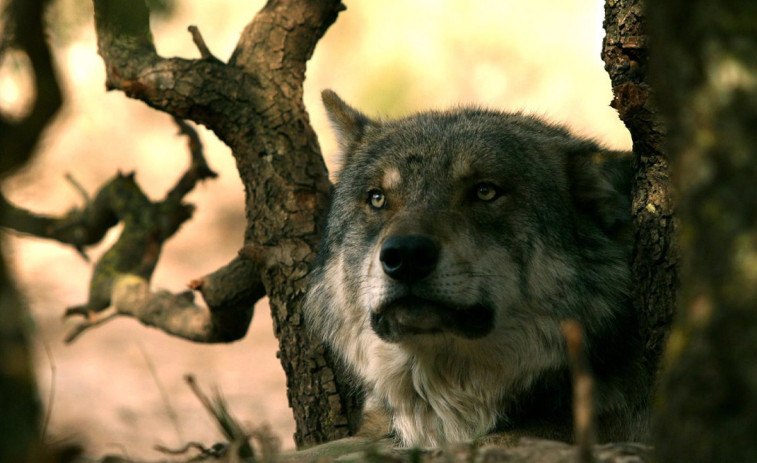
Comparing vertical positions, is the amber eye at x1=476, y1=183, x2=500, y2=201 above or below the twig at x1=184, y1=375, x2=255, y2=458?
above

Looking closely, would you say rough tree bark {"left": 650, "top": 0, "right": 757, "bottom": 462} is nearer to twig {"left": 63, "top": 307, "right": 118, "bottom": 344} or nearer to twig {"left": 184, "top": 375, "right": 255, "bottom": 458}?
twig {"left": 184, "top": 375, "right": 255, "bottom": 458}

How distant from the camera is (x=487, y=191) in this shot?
4.51 m

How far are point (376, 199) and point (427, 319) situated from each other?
1.03 meters

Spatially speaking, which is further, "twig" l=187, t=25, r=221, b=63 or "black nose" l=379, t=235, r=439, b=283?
"twig" l=187, t=25, r=221, b=63

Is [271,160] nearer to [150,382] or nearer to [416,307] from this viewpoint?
[416,307]

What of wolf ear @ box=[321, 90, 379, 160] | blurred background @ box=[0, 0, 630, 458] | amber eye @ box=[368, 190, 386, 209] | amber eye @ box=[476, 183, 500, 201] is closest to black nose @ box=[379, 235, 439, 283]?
amber eye @ box=[476, 183, 500, 201]

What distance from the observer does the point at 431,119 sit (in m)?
5.19

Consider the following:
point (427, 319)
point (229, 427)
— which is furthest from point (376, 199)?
point (229, 427)

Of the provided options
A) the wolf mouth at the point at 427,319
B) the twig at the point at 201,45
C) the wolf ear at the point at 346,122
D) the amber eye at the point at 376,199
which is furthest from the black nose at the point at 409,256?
the twig at the point at 201,45

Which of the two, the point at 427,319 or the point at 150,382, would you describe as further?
the point at 150,382

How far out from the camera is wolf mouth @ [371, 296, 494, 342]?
3.97m

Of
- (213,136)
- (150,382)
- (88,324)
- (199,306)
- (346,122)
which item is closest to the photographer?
(346,122)

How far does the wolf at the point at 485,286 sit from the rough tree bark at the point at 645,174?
22cm

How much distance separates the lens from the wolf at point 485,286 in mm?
4082
